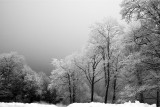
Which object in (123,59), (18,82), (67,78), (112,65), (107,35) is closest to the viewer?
(123,59)

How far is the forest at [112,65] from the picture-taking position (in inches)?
360

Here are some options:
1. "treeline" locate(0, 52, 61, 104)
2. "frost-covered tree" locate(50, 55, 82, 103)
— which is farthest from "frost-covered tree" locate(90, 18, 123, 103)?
"treeline" locate(0, 52, 61, 104)

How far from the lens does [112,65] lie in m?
19.3

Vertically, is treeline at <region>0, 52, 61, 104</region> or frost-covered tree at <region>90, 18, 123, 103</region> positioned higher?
frost-covered tree at <region>90, 18, 123, 103</region>

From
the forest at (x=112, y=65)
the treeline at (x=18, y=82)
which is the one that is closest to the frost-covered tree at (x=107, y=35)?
the forest at (x=112, y=65)

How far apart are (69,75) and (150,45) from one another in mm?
19722

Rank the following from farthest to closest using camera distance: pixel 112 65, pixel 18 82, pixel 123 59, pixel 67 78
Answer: pixel 18 82 < pixel 67 78 < pixel 112 65 < pixel 123 59

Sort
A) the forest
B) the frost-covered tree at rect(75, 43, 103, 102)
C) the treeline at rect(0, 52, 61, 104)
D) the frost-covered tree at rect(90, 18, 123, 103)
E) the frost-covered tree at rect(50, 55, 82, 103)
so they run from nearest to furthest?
the forest, the frost-covered tree at rect(90, 18, 123, 103), the frost-covered tree at rect(75, 43, 103, 102), the frost-covered tree at rect(50, 55, 82, 103), the treeline at rect(0, 52, 61, 104)

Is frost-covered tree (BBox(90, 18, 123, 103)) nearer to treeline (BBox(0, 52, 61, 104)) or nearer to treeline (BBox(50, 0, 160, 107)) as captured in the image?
treeline (BBox(50, 0, 160, 107))

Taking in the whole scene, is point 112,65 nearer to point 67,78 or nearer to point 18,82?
point 67,78

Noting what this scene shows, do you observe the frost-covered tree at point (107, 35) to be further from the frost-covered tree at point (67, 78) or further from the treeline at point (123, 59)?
the frost-covered tree at point (67, 78)

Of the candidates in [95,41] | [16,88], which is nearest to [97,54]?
[95,41]

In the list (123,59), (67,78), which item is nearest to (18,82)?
(67,78)

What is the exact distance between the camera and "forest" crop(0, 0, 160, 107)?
9.14 meters
